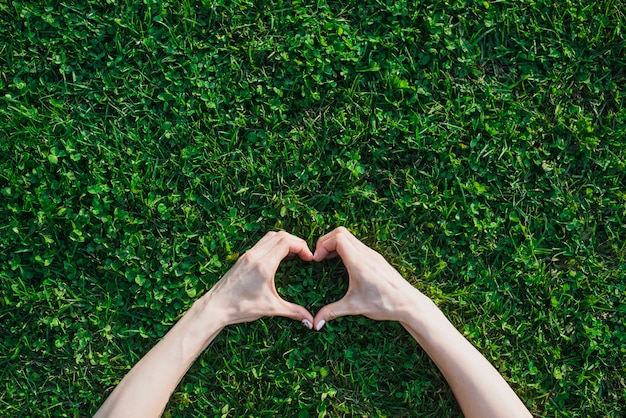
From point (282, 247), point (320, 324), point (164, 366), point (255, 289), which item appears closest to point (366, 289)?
point (320, 324)

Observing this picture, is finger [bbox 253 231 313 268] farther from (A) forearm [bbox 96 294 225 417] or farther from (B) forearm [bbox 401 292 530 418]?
(B) forearm [bbox 401 292 530 418]

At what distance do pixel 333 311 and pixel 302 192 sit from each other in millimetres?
784

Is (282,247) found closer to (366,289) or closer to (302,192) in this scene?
(302,192)

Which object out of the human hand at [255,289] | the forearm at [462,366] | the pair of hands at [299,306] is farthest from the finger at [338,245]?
the forearm at [462,366]

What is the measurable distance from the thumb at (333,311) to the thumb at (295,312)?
57 mm

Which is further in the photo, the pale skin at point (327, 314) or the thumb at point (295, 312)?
the thumb at point (295, 312)

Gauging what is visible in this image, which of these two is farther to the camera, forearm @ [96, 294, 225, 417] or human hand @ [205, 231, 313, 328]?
human hand @ [205, 231, 313, 328]

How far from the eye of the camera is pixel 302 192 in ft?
12.6

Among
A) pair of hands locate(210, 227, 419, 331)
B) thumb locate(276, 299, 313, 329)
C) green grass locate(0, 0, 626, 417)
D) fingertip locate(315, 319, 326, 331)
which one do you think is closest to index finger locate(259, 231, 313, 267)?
pair of hands locate(210, 227, 419, 331)

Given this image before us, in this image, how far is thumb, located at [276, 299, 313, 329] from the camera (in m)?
3.68

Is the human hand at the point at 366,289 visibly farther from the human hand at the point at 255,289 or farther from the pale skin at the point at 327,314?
the human hand at the point at 255,289

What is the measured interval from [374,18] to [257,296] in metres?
1.93

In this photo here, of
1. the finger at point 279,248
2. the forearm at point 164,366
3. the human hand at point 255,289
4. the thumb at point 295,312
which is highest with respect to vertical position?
the finger at point 279,248

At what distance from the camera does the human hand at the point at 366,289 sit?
12.0ft
